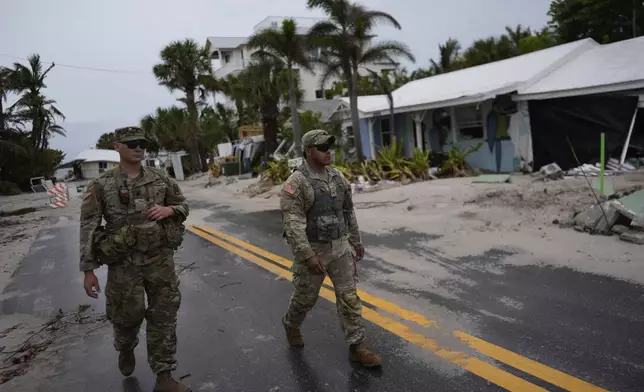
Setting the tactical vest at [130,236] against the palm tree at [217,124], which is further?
the palm tree at [217,124]

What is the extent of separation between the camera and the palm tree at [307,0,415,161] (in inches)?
602

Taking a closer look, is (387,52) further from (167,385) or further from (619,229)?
(167,385)

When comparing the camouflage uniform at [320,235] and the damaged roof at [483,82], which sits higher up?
the damaged roof at [483,82]

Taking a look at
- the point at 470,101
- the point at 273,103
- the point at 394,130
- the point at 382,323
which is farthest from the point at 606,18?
the point at 382,323

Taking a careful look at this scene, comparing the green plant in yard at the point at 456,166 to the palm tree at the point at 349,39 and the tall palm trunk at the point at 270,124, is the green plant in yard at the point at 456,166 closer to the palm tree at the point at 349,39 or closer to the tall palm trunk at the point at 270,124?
the palm tree at the point at 349,39

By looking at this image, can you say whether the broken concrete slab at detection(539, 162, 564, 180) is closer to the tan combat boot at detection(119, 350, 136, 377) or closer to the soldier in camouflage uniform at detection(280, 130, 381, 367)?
the soldier in camouflage uniform at detection(280, 130, 381, 367)

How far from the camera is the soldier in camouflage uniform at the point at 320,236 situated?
3.30m

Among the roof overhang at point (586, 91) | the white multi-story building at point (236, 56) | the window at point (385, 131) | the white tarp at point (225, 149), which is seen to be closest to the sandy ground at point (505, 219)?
the roof overhang at point (586, 91)

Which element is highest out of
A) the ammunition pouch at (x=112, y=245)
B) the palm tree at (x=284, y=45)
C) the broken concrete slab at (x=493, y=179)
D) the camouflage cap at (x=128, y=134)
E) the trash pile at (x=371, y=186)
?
the palm tree at (x=284, y=45)

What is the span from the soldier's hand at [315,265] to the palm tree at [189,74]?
32.2 m

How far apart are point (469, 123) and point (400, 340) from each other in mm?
13710

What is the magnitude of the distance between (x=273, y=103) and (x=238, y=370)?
22021 millimetres

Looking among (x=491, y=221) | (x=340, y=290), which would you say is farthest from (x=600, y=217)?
(x=340, y=290)

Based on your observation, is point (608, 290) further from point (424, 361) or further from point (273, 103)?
point (273, 103)
